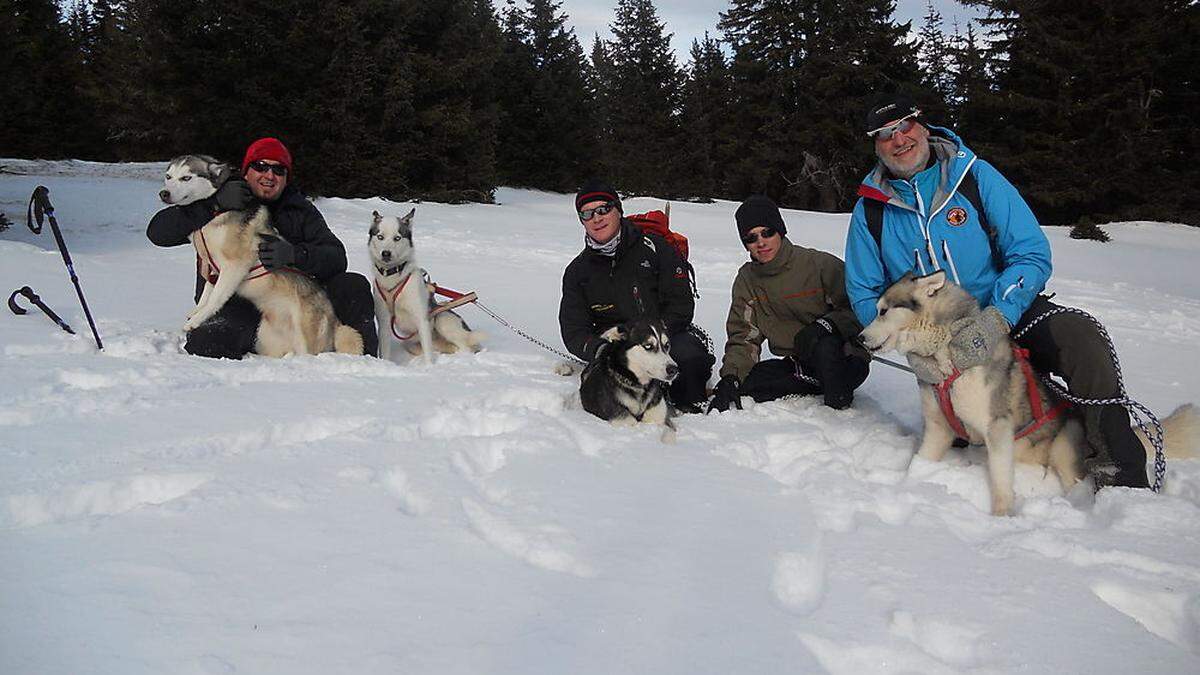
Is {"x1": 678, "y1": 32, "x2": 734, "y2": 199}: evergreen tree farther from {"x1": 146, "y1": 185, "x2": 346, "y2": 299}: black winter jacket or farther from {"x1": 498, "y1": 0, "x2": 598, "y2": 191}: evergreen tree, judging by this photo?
{"x1": 146, "y1": 185, "x2": 346, "y2": 299}: black winter jacket

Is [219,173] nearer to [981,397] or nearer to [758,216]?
[758,216]

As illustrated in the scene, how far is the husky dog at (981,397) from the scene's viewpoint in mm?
2918

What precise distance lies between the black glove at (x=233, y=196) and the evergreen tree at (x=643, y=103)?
90.0 feet

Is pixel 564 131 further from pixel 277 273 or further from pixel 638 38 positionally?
pixel 277 273

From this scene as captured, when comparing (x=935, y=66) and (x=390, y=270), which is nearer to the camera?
(x=390, y=270)

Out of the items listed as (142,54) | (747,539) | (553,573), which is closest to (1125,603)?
(747,539)

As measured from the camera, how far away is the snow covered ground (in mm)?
1694

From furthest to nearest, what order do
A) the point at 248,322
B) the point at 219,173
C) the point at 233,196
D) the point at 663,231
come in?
1. the point at 663,231
2. the point at 248,322
3. the point at 219,173
4. the point at 233,196

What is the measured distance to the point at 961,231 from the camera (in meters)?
3.32

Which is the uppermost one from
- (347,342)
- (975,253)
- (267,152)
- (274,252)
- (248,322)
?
(267,152)

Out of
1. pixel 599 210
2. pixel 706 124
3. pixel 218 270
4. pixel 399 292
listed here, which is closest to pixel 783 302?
pixel 599 210

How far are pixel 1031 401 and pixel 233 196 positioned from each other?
487 centimetres

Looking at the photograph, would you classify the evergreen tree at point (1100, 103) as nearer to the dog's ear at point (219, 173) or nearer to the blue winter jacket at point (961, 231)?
the blue winter jacket at point (961, 231)

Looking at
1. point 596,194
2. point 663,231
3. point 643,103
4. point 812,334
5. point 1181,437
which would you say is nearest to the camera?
point 1181,437
